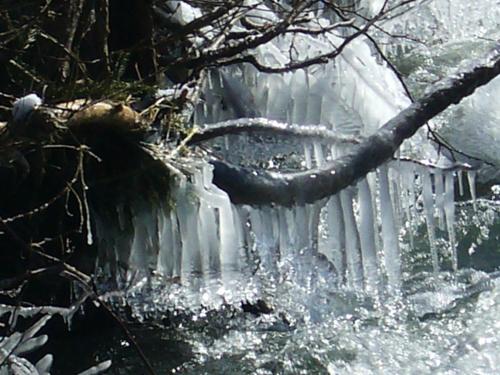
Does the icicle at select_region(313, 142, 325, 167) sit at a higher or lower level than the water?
higher

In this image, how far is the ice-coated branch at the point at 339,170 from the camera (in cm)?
375

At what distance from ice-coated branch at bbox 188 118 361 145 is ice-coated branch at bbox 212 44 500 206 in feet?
0.50

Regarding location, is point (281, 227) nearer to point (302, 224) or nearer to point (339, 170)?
point (302, 224)

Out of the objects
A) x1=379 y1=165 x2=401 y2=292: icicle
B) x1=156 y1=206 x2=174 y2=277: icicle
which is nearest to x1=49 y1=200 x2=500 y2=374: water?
x1=156 y1=206 x2=174 y2=277: icicle

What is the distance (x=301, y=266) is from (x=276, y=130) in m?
0.48

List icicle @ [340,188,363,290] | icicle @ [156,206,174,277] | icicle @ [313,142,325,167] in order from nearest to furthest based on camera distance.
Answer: icicle @ [156,206,174,277], icicle @ [340,188,363,290], icicle @ [313,142,325,167]

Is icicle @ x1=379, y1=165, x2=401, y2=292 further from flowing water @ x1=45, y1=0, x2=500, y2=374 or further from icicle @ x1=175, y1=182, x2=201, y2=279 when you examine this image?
icicle @ x1=175, y1=182, x2=201, y2=279

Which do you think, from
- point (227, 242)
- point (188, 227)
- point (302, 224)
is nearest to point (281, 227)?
point (302, 224)

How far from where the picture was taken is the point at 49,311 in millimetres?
3104

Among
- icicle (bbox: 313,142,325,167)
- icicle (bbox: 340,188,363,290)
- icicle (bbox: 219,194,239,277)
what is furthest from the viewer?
icicle (bbox: 313,142,325,167)

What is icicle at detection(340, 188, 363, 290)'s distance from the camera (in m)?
3.92

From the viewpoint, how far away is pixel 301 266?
4070mm

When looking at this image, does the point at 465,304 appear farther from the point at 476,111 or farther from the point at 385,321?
the point at 476,111

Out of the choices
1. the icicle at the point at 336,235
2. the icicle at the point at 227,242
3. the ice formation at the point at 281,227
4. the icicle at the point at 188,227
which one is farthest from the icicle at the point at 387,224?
the icicle at the point at 188,227
